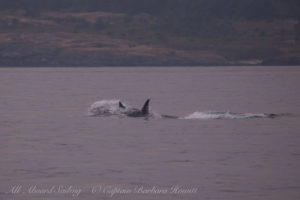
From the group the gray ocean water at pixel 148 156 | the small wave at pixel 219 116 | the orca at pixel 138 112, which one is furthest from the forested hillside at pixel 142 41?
the small wave at pixel 219 116

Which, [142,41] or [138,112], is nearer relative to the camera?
[138,112]

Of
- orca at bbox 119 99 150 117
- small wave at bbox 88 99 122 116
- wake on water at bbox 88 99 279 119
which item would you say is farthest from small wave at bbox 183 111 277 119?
small wave at bbox 88 99 122 116

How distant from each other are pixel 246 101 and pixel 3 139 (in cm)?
2555

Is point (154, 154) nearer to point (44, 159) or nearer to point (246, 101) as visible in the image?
point (44, 159)

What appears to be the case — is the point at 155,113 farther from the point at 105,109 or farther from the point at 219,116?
the point at 219,116

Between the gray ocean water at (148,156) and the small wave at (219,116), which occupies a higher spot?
the gray ocean water at (148,156)

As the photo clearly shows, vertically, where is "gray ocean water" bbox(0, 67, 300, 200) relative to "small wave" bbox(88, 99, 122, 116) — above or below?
above

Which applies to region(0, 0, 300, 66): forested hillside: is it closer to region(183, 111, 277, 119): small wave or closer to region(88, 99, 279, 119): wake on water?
region(88, 99, 279, 119): wake on water

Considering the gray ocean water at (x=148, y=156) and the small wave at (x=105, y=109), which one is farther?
the small wave at (x=105, y=109)

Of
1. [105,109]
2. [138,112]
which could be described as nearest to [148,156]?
[138,112]

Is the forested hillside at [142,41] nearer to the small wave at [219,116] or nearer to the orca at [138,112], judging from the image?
the orca at [138,112]

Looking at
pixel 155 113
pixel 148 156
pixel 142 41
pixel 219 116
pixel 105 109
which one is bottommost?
pixel 142 41

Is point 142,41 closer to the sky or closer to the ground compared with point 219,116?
closer to the ground

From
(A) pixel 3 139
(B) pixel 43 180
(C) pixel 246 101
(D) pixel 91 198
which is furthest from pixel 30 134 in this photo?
(C) pixel 246 101
